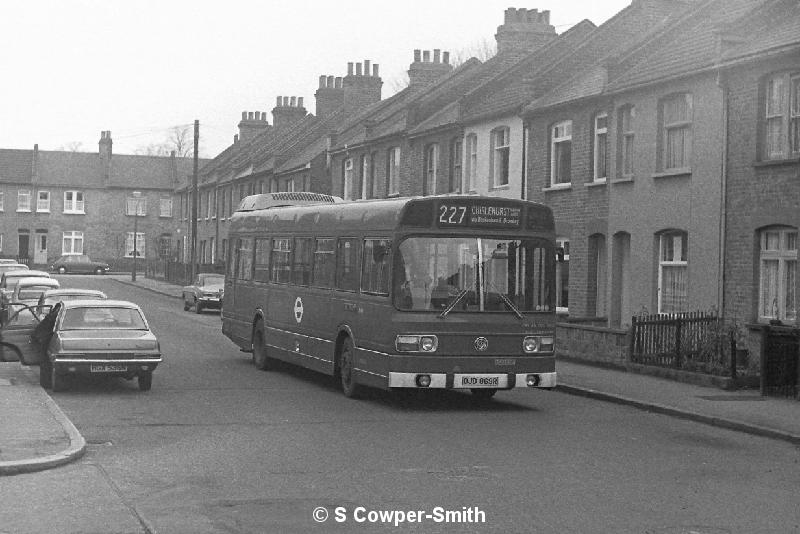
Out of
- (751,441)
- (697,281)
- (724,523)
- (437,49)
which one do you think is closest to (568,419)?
(751,441)

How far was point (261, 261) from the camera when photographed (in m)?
23.1

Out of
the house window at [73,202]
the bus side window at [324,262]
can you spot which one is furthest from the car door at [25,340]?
the house window at [73,202]

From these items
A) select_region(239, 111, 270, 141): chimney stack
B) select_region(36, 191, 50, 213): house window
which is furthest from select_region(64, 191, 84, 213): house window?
select_region(239, 111, 270, 141): chimney stack

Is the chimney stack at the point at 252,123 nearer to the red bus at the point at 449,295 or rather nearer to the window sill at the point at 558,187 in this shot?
the window sill at the point at 558,187

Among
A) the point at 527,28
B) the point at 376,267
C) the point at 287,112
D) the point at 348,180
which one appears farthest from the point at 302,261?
the point at 287,112

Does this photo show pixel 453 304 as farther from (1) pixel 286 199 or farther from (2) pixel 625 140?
(2) pixel 625 140

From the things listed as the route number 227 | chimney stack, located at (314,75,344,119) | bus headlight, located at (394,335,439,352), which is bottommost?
bus headlight, located at (394,335,439,352)

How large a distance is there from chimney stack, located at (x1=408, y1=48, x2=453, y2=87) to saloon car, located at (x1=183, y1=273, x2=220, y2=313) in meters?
12.9

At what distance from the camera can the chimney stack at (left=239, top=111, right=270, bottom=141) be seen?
82250mm

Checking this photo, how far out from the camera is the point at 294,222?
69.8ft

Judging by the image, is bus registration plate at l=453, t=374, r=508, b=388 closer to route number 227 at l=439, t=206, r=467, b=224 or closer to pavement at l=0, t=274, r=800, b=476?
route number 227 at l=439, t=206, r=467, b=224

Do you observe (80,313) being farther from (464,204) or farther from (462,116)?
(462,116)

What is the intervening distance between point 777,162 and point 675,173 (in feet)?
11.4

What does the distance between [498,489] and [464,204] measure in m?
6.87
